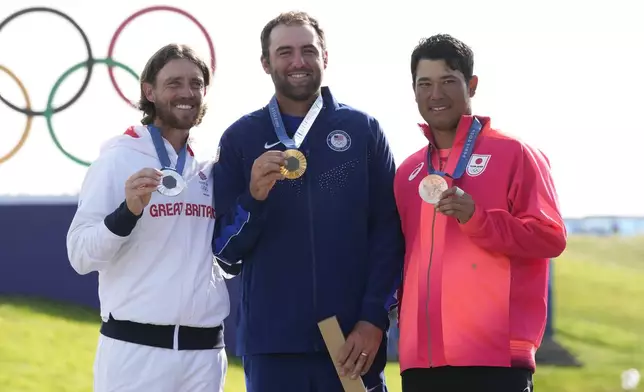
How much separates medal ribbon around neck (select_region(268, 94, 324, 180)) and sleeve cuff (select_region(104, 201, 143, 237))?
0.62m

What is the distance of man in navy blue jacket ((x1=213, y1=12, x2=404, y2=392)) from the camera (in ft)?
12.3

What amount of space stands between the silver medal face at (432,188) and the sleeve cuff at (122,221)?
1.11 m

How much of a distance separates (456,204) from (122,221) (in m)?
1.28

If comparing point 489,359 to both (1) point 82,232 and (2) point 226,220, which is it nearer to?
(2) point 226,220

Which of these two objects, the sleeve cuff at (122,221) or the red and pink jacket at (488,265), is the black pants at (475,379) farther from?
the sleeve cuff at (122,221)

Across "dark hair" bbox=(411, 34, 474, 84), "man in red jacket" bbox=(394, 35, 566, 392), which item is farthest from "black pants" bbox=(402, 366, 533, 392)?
"dark hair" bbox=(411, 34, 474, 84)

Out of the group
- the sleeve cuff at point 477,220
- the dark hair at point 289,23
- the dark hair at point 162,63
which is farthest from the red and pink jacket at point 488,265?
the dark hair at point 162,63

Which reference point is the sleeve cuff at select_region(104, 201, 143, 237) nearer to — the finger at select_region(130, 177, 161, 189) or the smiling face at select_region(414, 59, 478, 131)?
the finger at select_region(130, 177, 161, 189)

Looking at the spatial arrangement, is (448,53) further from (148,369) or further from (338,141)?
(148,369)

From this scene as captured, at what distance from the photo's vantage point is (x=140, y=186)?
3.51 metres

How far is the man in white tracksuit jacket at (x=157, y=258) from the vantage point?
3.69m

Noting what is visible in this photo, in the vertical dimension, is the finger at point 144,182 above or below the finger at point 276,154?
below

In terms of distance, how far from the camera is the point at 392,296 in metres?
3.83

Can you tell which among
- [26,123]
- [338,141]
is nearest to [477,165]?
[338,141]
